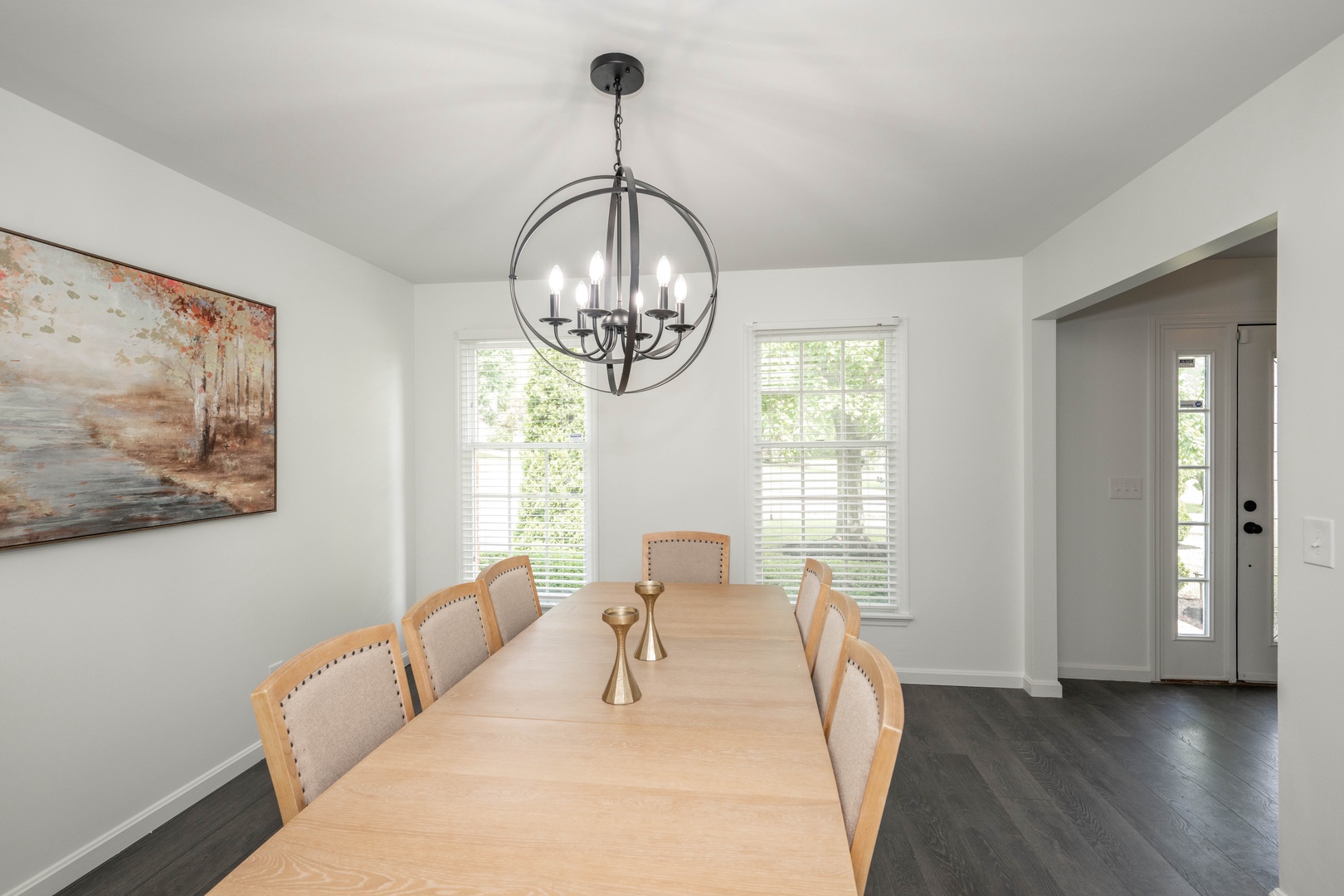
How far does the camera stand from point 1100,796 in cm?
246

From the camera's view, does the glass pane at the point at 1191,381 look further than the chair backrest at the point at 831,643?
Yes

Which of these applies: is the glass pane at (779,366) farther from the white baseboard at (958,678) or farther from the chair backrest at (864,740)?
the chair backrest at (864,740)

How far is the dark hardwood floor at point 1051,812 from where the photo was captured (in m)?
2.00

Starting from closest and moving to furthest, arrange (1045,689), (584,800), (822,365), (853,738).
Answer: (584,800) → (853,738) → (1045,689) → (822,365)

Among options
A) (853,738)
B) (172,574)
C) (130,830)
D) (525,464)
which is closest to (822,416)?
(525,464)

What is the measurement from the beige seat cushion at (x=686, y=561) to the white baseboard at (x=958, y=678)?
4.47 ft

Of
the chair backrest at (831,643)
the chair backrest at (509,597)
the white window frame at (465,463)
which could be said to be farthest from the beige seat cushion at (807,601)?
the white window frame at (465,463)

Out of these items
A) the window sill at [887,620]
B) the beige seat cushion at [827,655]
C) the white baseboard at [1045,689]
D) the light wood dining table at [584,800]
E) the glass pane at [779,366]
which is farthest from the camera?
the glass pane at [779,366]

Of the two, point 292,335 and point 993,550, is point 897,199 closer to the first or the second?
point 993,550

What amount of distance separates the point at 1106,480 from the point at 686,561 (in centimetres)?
252

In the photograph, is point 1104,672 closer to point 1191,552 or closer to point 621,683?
point 1191,552

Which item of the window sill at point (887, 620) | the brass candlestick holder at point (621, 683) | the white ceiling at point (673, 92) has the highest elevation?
the white ceiling at point (673, 92)

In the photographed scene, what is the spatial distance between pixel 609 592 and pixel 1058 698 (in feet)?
8.40

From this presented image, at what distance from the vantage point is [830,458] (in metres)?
3.79
